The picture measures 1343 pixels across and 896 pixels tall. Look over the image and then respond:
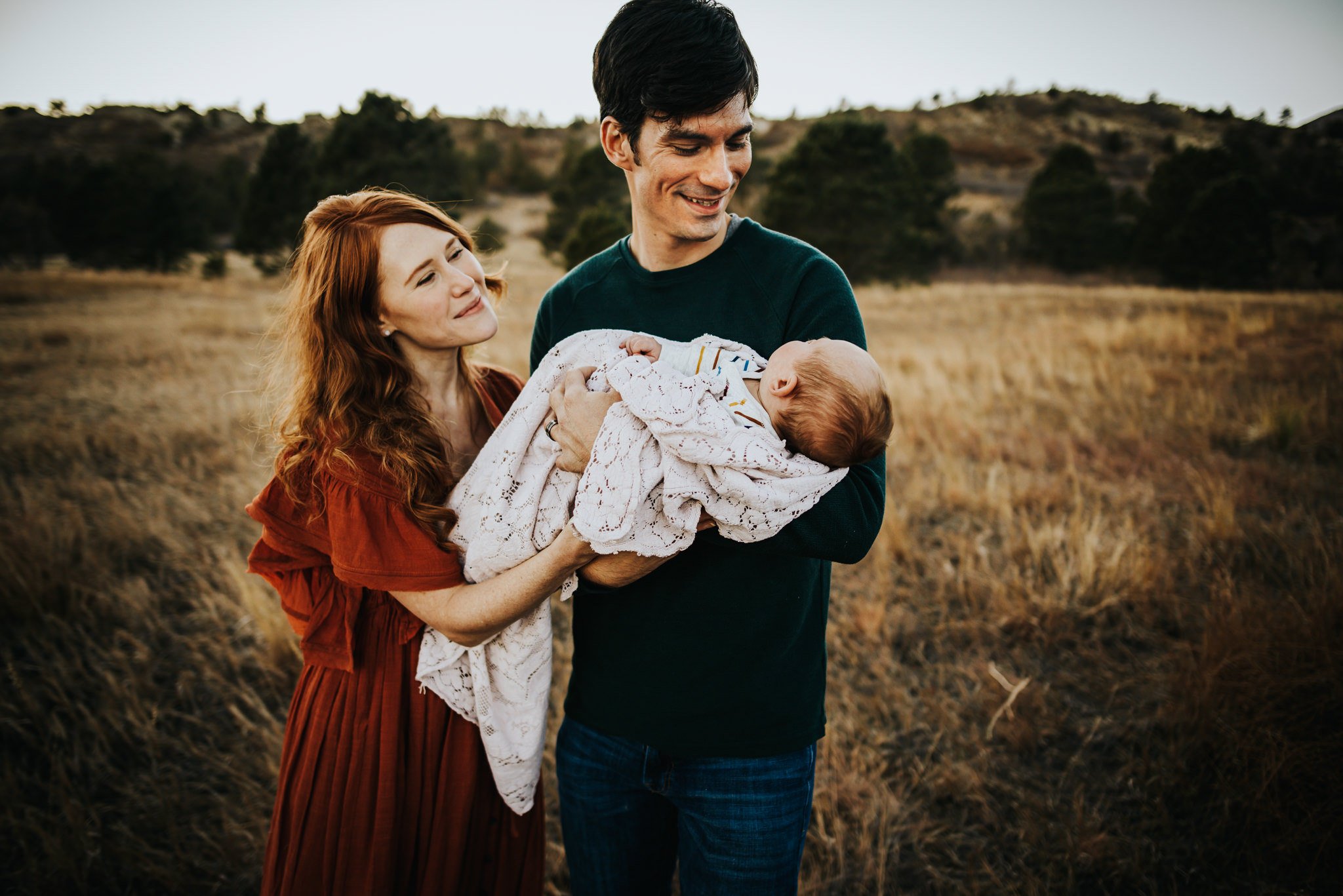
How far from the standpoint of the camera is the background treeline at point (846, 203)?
18.7m

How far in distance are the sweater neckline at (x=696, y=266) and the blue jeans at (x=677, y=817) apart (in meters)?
1.18

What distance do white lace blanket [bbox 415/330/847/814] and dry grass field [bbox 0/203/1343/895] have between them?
1107 mm

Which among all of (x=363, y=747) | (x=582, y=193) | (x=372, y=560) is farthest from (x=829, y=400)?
(x=582, y=193)

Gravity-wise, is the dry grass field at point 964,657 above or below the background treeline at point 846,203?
below

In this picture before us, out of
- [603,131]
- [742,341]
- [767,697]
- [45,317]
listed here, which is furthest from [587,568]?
[45,317]

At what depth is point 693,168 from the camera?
148 centimetres

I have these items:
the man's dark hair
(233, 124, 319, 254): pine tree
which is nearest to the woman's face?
the man's dark hair

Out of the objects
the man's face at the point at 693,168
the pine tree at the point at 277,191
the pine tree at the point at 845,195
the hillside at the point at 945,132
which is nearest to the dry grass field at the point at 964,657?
the man's face at the point at 693,168

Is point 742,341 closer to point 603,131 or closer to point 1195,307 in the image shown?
point 603,131

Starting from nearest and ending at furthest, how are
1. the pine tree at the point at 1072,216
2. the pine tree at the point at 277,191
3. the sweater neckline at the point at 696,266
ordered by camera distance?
the sweater neckline at the point at 696,266
the pine tree at the point at 277,191
the pine tree at the point at 1072,216

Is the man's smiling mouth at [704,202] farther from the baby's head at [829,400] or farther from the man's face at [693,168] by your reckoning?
the baby's head at [829,400]

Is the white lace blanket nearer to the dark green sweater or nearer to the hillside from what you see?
the dark green sweater

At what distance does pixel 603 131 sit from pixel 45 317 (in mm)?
18361

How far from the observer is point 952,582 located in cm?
389
